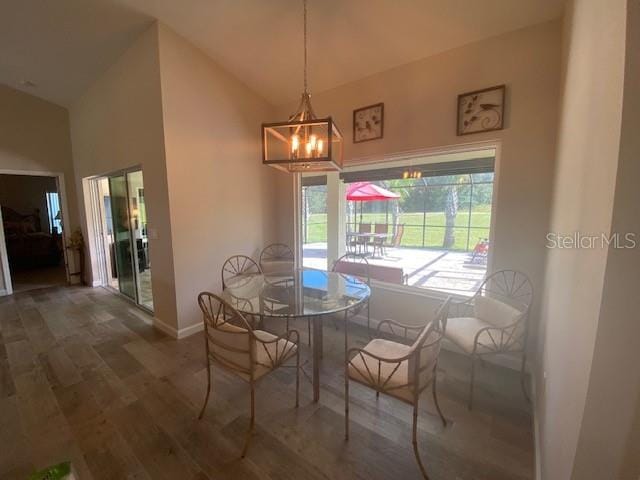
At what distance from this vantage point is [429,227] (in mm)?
3529

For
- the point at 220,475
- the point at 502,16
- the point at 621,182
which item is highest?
the point at 502,16

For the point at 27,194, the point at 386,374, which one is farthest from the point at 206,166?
the point at 27,194

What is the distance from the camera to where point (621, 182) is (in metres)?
0.65

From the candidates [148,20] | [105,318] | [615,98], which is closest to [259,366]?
[615,98]

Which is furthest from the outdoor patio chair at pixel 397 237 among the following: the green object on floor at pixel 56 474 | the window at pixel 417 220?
the green object on floor at pixel 56 474

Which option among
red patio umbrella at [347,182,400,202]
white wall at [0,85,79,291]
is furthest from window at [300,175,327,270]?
white wall at [0,85,79,291]

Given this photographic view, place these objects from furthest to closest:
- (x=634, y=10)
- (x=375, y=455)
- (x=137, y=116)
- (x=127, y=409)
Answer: (x=137, y=116)
(x=127, y=409)
(x=375, y=455)
(x=634, y=10)

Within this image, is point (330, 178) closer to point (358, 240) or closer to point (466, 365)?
point (358, 240)

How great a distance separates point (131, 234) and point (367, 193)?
3.27 m

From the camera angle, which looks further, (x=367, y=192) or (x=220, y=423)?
(x=367, y=192)

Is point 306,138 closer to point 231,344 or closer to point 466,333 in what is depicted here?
point 231,344

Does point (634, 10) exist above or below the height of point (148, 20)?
below

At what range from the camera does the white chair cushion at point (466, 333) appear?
202 centimetres

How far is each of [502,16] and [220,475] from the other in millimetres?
3599
